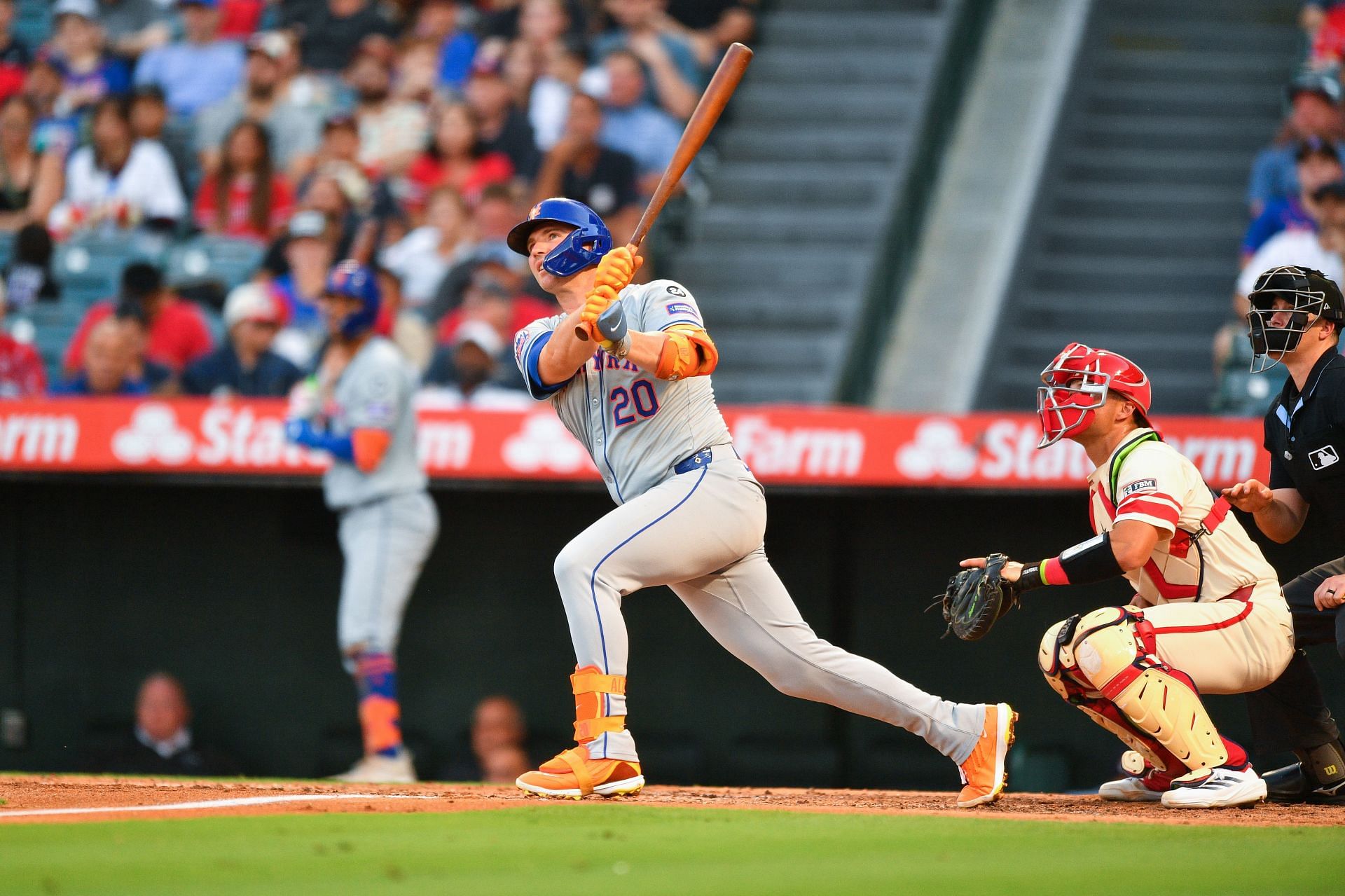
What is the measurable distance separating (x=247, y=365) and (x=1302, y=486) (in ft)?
18.5

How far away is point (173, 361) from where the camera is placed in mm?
8859

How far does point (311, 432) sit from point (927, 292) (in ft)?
13.4

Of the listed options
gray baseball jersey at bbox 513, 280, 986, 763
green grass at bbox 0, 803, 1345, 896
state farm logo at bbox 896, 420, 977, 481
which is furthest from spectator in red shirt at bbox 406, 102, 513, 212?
green grass at bbox 0, 803, 1345, 896

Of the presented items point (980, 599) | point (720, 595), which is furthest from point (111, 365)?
point (980, 599)

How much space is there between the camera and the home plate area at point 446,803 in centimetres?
409

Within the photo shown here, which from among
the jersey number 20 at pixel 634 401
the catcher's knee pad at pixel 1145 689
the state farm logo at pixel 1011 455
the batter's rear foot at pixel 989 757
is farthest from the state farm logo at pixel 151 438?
the catcher's knee pad at pixel 1145 689

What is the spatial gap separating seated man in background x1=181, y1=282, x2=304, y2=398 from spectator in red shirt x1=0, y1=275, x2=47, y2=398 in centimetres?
81

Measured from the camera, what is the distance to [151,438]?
740 cm

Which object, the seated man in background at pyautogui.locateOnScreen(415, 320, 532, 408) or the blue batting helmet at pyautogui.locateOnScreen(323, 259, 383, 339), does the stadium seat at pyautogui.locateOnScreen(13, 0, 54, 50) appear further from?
the blue batting helmet at pyautogui.locateOnScreen(323, 259, 383, 339)

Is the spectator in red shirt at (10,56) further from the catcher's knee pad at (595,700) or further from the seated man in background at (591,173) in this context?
the catcher's knee pad at (595,700)

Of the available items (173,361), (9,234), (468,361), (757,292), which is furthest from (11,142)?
(757,292)

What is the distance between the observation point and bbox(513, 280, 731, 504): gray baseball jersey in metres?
4.42

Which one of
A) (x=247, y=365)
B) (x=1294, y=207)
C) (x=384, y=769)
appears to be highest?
(x=1294, y=207)

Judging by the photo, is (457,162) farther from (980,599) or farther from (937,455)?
(980,599)
